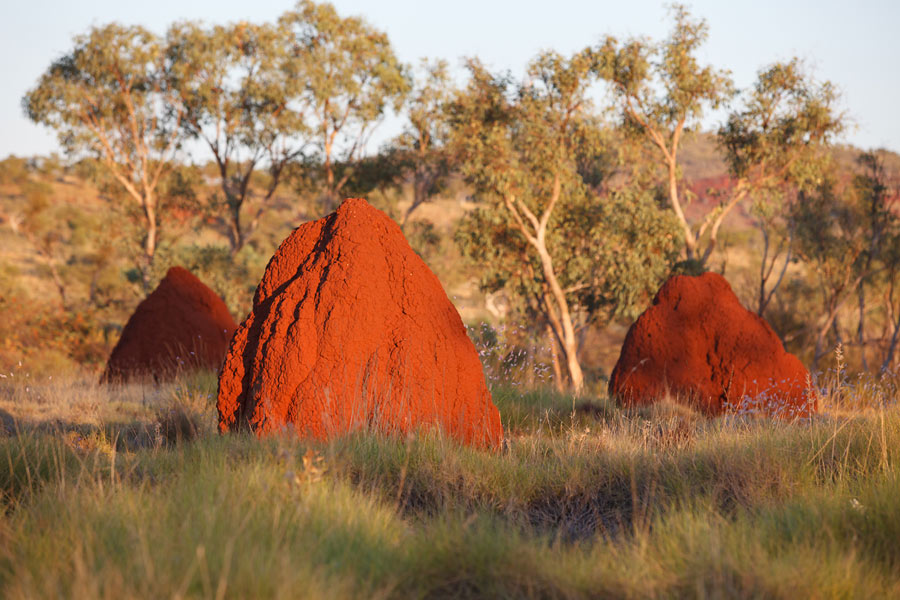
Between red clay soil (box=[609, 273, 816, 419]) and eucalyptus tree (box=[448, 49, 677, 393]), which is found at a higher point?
eucalyptus tree (box=[448, 49, 677, 393])

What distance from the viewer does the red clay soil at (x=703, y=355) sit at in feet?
28.0

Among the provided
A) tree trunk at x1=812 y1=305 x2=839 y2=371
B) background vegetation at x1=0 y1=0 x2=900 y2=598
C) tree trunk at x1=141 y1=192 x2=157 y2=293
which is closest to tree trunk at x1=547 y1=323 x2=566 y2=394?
background vegetation at x1=0 y1=0 x2=900 y2=598

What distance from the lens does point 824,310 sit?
23188 mm

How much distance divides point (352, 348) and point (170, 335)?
625cm

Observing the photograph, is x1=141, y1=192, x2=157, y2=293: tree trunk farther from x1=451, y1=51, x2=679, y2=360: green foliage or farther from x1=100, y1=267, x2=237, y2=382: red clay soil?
x1=100, y1=267, x2=237, y2=382: red clay soil

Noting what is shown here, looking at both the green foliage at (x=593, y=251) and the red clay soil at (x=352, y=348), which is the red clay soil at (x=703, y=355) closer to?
the red clay soil at (x=352, y=348)

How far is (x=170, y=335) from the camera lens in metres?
10.6

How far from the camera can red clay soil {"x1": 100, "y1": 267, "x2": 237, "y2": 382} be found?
1042 cm

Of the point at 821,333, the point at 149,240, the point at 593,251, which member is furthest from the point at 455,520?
the point at 149,240

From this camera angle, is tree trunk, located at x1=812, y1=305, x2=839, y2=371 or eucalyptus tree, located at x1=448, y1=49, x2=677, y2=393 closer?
eucalyptus tree, located at x1=448, y1=49, x2=677, y2=393

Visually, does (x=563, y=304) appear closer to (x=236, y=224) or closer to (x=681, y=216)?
(x=681, y=216)

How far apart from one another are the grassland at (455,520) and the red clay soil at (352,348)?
36 cm

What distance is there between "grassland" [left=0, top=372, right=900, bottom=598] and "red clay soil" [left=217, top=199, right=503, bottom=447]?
355 millimetres

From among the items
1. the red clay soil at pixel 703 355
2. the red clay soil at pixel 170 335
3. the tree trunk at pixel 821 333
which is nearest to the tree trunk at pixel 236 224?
the red clay soil at pixel 170 335
